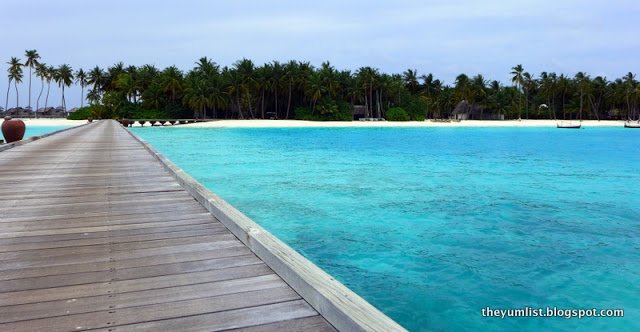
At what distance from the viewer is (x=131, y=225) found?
536cm

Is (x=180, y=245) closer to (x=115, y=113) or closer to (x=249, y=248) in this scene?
(x=249, y=248)

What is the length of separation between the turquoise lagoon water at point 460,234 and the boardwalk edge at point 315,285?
7.37 feet

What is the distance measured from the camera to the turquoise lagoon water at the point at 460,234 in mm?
6180

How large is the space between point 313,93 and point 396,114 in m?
16.0

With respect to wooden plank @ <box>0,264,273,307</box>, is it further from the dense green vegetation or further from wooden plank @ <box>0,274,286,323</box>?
the dense green vegetation

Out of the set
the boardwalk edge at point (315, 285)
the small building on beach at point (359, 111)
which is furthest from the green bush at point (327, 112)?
the boardwalk edge at point (315, 285)

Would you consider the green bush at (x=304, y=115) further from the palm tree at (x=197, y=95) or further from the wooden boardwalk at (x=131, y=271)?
the wooden boardwalk at (x=131, y=271)

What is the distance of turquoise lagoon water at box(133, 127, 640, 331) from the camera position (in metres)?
6.18

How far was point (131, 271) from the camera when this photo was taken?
378cm

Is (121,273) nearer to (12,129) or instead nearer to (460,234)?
(460,234)

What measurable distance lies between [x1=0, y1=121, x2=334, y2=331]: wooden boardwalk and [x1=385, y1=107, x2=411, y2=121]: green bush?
7887 centimetres

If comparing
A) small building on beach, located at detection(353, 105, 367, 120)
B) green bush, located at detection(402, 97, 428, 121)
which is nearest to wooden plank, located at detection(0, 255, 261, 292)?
small building on beach, located at detection(353, 105, 367, 120)

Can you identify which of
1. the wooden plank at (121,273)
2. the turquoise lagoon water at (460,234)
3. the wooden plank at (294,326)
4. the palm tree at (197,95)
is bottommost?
the turquoise lagoon water at (460,234)

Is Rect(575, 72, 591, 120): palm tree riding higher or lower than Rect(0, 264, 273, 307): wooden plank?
higher
